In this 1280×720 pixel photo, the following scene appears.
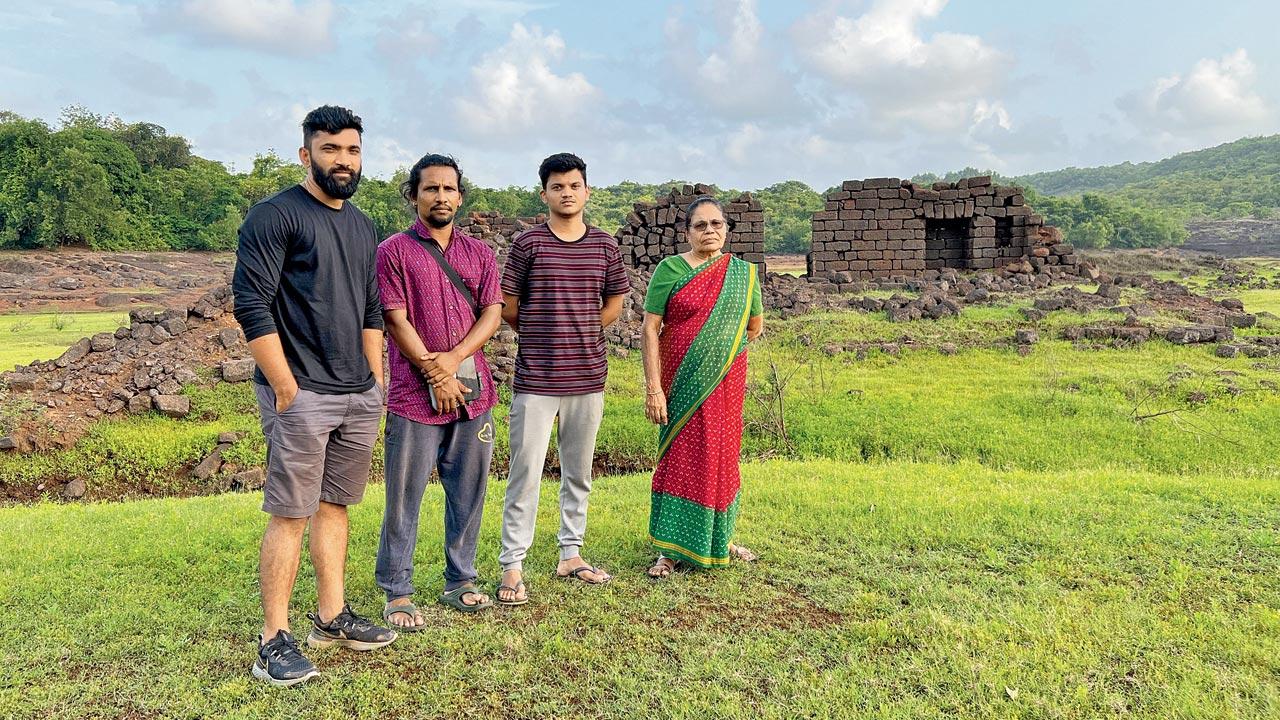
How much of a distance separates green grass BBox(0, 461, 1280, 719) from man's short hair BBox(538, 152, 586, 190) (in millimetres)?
1944

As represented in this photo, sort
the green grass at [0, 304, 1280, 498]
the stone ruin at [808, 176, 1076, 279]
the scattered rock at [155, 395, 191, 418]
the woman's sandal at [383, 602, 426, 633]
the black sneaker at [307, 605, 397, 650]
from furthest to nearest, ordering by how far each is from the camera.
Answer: the stone ruin at [808, 176, 1076, 279], the scattered rock at [155, 395, 191, 418], the green grass at [0, 304, 1280, 498], the woman's sandal at [383, 602, 426, 633], the black sneaker at [307, 605, 397, 650]

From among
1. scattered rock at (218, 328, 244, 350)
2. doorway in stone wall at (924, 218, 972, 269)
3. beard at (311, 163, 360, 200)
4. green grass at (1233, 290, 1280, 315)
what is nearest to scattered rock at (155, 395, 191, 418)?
scattered rock at (218, 328, 244, 350)

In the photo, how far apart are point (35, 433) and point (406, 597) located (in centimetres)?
755

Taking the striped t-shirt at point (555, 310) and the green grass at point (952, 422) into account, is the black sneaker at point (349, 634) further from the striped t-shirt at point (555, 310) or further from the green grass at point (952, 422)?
the green grass at point (952, 422)

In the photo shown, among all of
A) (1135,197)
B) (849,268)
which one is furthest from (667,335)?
(1135,197)

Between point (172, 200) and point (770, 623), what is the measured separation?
137 feet

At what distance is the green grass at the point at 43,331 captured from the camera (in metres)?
13.9

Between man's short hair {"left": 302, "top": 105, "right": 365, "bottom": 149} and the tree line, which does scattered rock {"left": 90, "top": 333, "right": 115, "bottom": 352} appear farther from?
the tree line

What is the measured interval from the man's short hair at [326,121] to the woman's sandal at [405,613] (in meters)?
1.91

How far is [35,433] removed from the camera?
8.94m

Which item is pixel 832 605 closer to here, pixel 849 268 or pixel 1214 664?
pixel 1214 664

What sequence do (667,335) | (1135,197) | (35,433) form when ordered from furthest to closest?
(1135,197)
(35,433)
(667,335)

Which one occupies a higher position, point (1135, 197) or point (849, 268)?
point (1135, 197)

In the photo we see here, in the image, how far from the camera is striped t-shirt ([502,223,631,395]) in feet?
13.0
